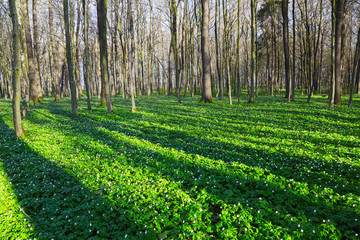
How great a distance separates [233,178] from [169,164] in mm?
2199

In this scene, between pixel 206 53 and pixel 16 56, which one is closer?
pixel 16 56

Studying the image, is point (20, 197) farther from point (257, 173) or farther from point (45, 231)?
point (257, 173)

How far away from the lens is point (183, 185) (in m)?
5.55

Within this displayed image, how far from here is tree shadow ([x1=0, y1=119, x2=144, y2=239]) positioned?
3.92 m

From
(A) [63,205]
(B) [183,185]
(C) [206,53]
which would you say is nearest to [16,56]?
(A) [63,205]

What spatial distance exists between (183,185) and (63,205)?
303cm

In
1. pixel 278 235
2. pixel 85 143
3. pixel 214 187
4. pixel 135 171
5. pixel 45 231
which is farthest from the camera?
pixel 85 143

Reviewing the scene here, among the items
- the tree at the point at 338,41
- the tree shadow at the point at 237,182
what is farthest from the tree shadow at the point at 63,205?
the tree at the point at 338,41

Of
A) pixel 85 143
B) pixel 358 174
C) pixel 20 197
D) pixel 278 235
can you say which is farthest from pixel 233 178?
pixel 85 143

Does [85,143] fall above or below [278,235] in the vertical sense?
above

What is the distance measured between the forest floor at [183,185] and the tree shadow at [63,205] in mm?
24

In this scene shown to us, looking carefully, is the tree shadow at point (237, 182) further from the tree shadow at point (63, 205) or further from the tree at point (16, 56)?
the tree at point (16, 56)

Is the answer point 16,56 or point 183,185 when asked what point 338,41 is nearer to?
point 183,185

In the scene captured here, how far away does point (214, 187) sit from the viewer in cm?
530
